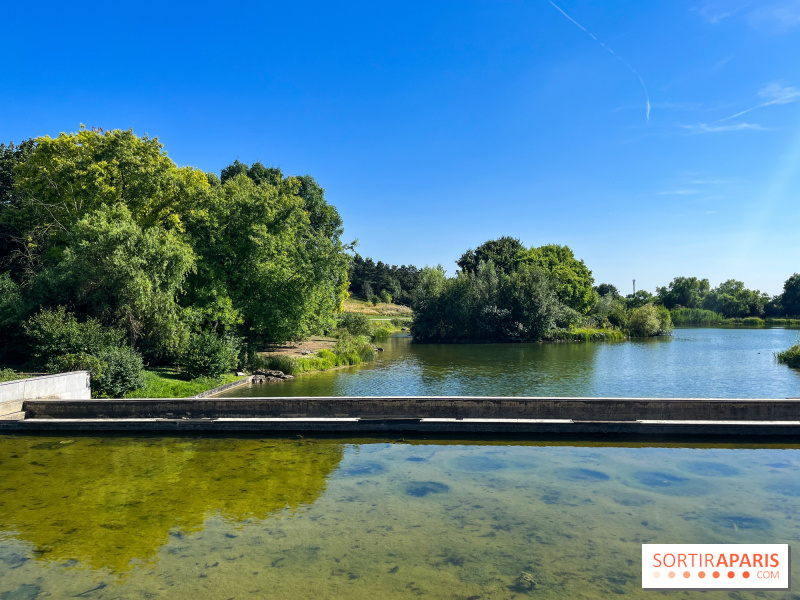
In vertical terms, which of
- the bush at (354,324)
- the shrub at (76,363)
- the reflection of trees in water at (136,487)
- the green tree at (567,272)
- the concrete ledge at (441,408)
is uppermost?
the green tree at (567,272)

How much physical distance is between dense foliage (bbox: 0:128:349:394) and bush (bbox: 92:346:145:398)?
5.7 inches

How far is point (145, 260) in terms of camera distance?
23250 mm

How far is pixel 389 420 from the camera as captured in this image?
49.3 feet

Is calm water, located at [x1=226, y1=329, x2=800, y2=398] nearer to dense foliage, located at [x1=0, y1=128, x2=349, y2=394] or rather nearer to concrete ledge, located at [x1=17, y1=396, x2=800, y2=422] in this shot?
dense foliage, located at [x1=0, y1=128, x2=349, y2=394]

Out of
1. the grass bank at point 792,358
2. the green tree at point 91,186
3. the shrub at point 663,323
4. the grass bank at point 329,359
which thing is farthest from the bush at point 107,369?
the shrub at point 663,323

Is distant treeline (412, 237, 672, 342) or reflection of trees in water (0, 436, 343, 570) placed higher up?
distant treeline (412, 237, 672, 342)

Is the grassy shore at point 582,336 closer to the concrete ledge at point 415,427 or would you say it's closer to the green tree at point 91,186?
the green tree at point 91,186

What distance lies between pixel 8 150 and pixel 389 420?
40655 mm

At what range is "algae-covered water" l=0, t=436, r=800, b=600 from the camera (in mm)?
7070

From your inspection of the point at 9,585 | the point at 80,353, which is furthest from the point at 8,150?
the point at 9,585

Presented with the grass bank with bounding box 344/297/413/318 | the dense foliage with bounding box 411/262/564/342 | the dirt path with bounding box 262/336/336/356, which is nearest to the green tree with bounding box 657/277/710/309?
the grass bank with bounding box 344/297/413/318

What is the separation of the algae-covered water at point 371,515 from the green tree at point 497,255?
2540 inches

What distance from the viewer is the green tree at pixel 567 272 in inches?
2805

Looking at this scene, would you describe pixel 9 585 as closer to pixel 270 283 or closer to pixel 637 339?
pixel 270 283
